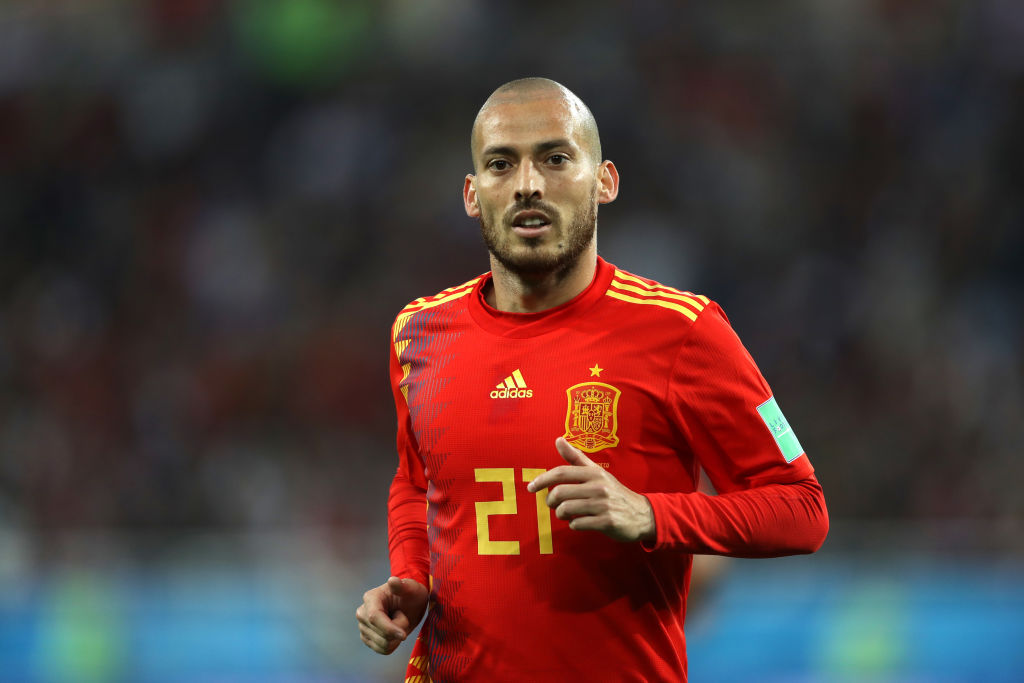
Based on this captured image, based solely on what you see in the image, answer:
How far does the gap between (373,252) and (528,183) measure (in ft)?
23.9

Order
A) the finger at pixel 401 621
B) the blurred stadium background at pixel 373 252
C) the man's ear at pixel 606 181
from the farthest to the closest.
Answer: the blurred stadium background at pixel 373 252 < the man's ear at pixel 606 181 < the finger at pixel 401 621

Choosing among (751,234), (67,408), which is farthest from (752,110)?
(67,408)

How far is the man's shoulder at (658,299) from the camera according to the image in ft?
8.87

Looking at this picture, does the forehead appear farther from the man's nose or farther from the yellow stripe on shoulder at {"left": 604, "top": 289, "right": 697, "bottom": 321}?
the yellow stripe on shoulder at {"left": 604, "top": 289, "right": 697, "bottom": 321}

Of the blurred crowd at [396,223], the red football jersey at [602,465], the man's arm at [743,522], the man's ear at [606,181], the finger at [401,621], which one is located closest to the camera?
the man's arm at [743,522]

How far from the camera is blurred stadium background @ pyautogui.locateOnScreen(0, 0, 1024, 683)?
23.4ft

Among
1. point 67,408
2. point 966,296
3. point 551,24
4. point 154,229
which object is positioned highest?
point 551,24

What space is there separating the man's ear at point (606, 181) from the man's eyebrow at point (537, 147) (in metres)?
0.18

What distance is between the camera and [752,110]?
10.1m

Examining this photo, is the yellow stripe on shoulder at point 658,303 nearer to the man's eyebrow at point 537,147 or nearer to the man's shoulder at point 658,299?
the man's shoulder at point 658,299

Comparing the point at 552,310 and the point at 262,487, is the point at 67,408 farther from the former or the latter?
the point at 552,310

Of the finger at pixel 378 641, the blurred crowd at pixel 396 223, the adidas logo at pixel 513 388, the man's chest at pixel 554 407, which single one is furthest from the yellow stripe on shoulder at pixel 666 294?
the blurred crowd at pixel 396 223

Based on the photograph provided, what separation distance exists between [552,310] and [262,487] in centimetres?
620

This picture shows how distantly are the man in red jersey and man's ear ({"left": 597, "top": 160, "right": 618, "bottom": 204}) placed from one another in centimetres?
7
